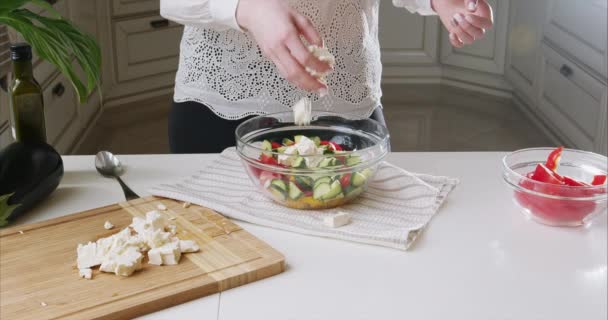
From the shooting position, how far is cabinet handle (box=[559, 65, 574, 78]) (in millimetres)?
3490

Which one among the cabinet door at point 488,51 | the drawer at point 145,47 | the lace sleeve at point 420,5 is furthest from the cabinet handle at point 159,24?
the lace sleeve at point 420,5

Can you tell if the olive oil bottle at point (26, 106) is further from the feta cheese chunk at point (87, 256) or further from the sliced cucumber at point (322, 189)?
the sliced cucumber at point (322, 189)

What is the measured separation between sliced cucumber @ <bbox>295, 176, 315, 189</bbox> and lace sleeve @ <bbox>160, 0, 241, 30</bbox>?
24 centimetres

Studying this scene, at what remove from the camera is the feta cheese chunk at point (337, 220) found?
1074 millimetres

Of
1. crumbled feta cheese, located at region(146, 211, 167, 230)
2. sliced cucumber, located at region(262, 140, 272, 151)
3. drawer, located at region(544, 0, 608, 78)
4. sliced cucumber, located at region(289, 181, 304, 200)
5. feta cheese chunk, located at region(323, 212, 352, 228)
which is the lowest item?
drawer, located at region(544, 0, 608, 78)

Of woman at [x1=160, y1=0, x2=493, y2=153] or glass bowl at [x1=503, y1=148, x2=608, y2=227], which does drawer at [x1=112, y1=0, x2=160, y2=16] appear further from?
glass bowl at [x1=503, y1=148, x2=608, y2=227]

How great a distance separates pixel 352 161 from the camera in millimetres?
1111

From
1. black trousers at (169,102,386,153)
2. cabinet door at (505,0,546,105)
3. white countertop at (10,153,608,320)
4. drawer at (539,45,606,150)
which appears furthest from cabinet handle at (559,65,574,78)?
white countertop at (10,153,608,320)

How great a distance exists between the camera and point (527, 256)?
102cm

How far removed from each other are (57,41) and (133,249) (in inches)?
13.8

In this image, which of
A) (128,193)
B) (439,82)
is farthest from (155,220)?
(439,82)

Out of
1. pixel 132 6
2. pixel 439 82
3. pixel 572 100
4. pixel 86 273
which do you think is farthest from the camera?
pixel 439 82

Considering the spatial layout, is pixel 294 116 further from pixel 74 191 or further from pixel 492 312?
pixel 492 312

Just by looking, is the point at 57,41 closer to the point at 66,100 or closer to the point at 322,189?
the point at 322,189
